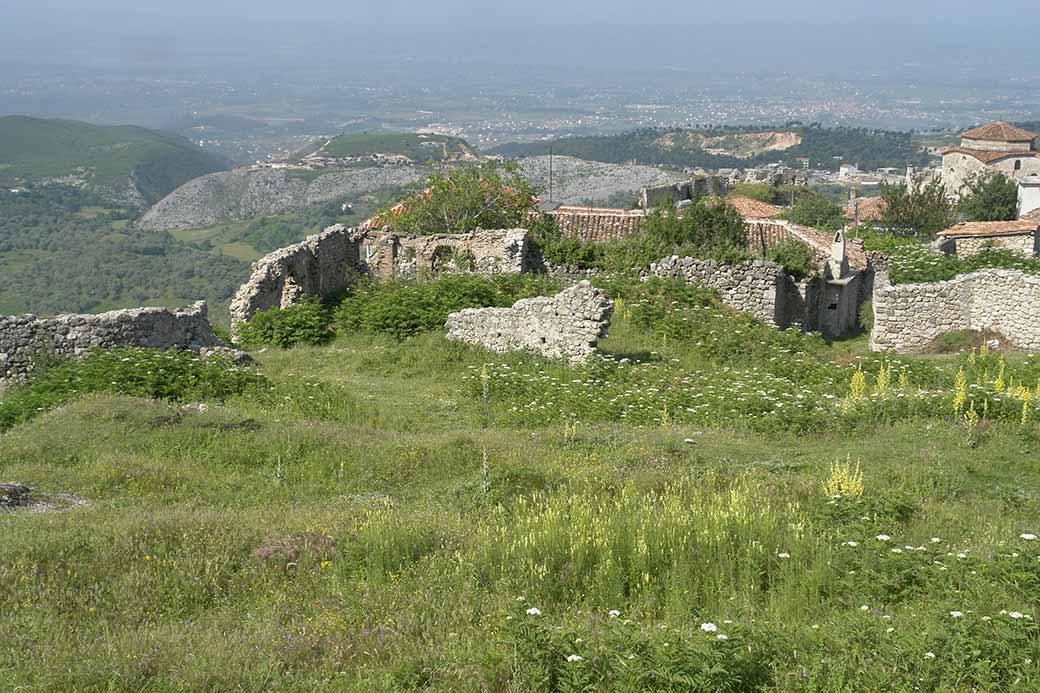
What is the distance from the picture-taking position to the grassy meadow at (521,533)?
5.70 metres

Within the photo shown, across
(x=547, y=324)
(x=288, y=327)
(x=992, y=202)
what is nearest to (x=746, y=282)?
(x=547, y=324)

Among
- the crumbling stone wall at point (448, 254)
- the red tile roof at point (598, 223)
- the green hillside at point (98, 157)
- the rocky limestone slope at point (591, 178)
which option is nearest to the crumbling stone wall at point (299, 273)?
the crumbling stone wall at point (448, 254)

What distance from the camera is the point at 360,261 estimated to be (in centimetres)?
2450

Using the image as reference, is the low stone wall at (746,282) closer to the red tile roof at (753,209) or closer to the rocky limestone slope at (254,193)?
the red tile roof at (753,209)

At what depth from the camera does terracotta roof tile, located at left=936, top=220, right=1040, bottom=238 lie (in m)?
36.2

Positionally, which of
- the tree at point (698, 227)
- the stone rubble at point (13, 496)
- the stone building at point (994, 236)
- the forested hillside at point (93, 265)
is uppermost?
the tree at point (698, 227)

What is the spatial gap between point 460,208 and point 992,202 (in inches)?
1510

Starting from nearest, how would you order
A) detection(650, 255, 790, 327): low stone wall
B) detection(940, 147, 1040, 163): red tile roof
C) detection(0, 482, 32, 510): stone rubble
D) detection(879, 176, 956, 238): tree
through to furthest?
detection(0, 482, 32, 510): stone rubble < detection(650, 255, 790, 327): low stone wall < detection(879, 176, 956, 238): tree < detection(940, 147, 1040, 163): red tile roof

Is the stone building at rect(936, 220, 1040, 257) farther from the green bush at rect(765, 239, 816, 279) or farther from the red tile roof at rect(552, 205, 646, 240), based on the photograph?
the green bush at rect(765, 239, 816, 279)

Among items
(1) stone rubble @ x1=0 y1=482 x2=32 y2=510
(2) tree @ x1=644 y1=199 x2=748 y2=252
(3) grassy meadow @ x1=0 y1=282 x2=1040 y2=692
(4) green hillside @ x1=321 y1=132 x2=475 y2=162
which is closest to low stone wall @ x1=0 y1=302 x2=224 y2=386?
(3) grassy meadow @ x1=0 y1=282 x2=1040 y2=692

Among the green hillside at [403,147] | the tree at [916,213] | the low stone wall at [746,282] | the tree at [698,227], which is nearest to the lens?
the low stone wall at [746,282]

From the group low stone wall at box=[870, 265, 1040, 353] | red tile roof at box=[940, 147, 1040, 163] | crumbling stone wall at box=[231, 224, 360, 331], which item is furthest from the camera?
red tile roof at box=[940, 147, 1040, 163]

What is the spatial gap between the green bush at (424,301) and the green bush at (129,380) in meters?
4.06

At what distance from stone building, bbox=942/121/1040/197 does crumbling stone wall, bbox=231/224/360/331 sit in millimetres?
62369
